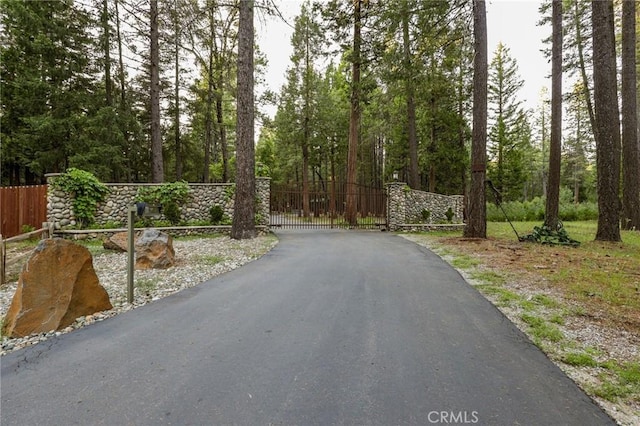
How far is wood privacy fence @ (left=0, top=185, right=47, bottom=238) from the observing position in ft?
28.5

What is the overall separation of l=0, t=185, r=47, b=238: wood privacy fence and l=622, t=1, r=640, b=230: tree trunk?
729 inches

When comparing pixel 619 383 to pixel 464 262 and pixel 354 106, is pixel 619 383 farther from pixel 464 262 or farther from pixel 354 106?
pixel 354 106

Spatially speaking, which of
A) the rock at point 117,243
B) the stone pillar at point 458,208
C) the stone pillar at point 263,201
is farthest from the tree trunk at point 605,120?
the rock at point 117,243

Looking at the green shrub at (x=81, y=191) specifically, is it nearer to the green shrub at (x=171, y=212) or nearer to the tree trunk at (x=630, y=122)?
the green shrub at (x=171, y=212)

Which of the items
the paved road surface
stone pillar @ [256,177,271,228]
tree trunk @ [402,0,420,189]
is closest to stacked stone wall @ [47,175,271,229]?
stone pillar @ [256,177,271,228]

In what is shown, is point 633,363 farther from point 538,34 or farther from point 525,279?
point 538,34

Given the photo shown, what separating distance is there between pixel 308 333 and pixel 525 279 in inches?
154

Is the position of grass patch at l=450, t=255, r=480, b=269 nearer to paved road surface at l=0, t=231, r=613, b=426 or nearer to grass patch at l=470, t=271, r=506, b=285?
grass patch at l=470, t=271, r=506, b=285

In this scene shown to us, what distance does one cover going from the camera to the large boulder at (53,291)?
2992 millimetres

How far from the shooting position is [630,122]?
1063cm

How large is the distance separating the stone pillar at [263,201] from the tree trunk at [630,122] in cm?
1258

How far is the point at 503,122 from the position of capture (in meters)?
24.6

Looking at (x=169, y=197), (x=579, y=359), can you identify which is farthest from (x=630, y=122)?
(x=169, y=197)

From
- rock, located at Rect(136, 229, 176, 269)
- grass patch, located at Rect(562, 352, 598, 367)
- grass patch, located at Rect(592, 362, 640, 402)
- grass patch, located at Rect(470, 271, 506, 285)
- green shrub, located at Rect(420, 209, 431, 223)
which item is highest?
green shrub, located at Rect(420, 209, 431, 223)
